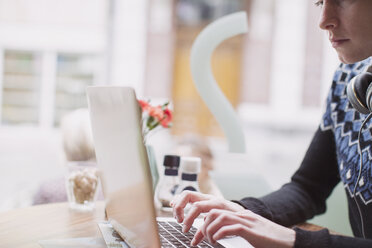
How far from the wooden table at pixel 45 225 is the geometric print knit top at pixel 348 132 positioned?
0.15 m

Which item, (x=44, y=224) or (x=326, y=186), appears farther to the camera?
(x=326, y=186)

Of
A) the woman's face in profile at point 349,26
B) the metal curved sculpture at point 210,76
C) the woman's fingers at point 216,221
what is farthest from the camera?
the metal curved sculpture at point 210,76

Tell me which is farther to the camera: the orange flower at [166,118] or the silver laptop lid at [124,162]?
the orange flower at [166,118]

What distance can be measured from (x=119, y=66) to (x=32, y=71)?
167cm

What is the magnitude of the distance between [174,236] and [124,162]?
18 cm

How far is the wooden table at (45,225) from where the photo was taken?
2.31 feet

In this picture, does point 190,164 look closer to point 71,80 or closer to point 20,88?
point 71,80

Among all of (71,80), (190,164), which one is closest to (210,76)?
(190,164)

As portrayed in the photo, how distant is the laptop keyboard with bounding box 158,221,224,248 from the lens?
0.59 metres

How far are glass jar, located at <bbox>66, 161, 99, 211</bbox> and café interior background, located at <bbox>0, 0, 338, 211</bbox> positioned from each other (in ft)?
20.4

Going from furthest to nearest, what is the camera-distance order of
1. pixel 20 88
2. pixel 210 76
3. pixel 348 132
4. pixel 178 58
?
1. pixel 20 88
2. pixel 178 58
3. pixel 210 76
4. pixel 348 132

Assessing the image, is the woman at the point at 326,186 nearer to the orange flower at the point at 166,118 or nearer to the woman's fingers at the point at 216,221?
the woman's fingers at the point at 216,221

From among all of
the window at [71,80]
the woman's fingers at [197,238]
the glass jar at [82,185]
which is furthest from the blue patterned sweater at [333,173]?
the window at [71,80]

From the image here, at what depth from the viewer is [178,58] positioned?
761cm
